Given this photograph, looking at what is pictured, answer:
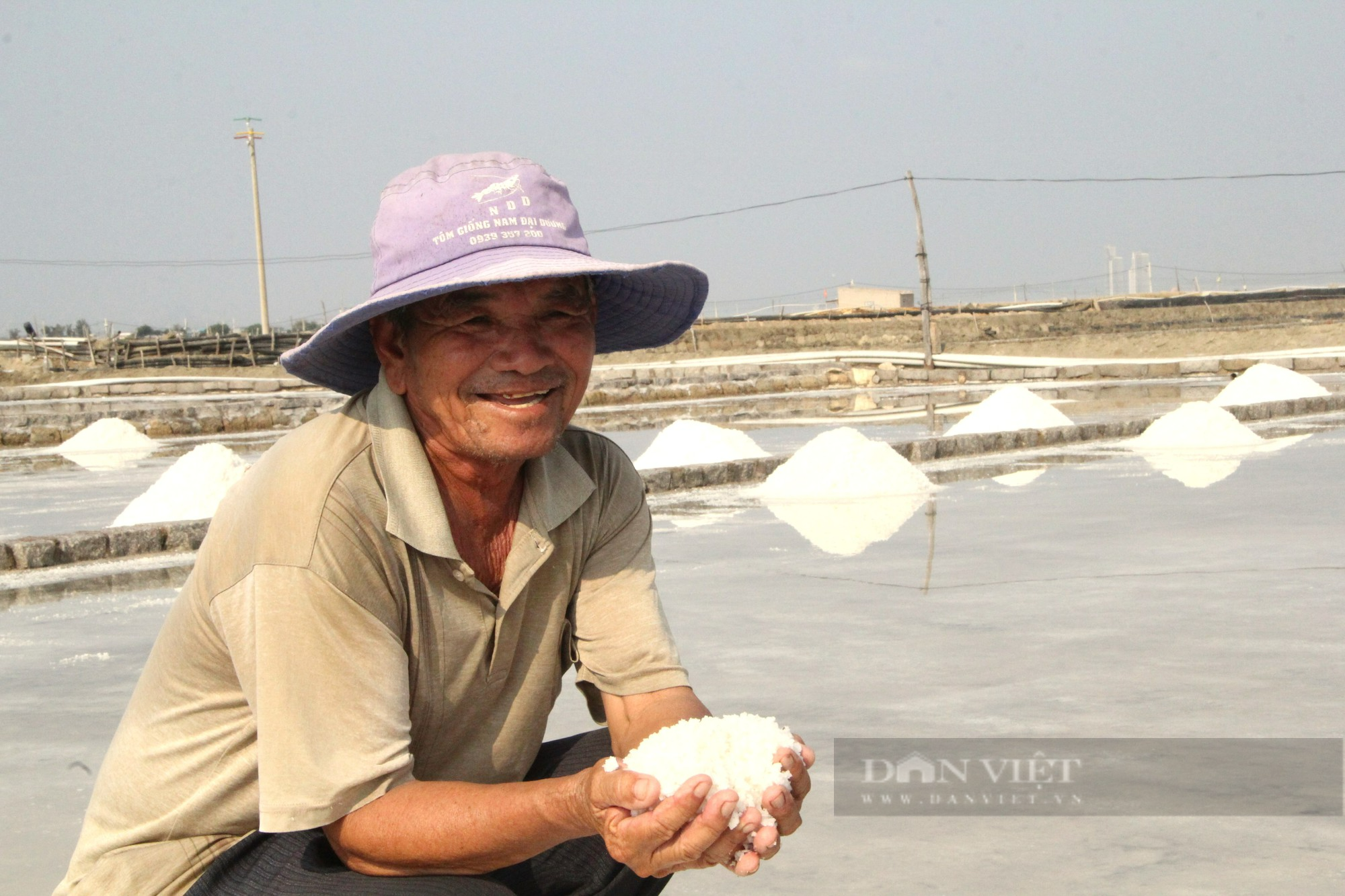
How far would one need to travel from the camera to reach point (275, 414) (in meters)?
16.2

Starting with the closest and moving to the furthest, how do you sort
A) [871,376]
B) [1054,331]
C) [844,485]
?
[844,485]
[871,376]
[1054,331]

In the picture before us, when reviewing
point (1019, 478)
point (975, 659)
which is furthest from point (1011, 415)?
point (975, 659)

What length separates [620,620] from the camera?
165 centimetres

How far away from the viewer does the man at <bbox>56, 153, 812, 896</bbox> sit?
1.32m

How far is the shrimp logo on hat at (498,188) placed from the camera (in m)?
1.51

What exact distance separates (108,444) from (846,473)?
8752 millimetres

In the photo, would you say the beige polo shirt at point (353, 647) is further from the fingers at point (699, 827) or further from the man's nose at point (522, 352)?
the fingers at point (699, 827)

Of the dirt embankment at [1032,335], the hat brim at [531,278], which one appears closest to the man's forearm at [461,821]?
the hat brim at [531,278]

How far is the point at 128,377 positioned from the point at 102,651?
25.0m

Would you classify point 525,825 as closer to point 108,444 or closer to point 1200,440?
point 1200,440

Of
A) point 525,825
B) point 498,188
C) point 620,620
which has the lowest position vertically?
point 525,825

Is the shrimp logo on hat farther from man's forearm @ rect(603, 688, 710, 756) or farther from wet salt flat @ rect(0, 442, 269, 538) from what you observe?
wet salt flat @ rect(0, 442, 269, 538)

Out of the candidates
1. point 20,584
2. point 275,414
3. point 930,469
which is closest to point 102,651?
point 20,584

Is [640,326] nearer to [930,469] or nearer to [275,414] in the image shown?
[930,469]
